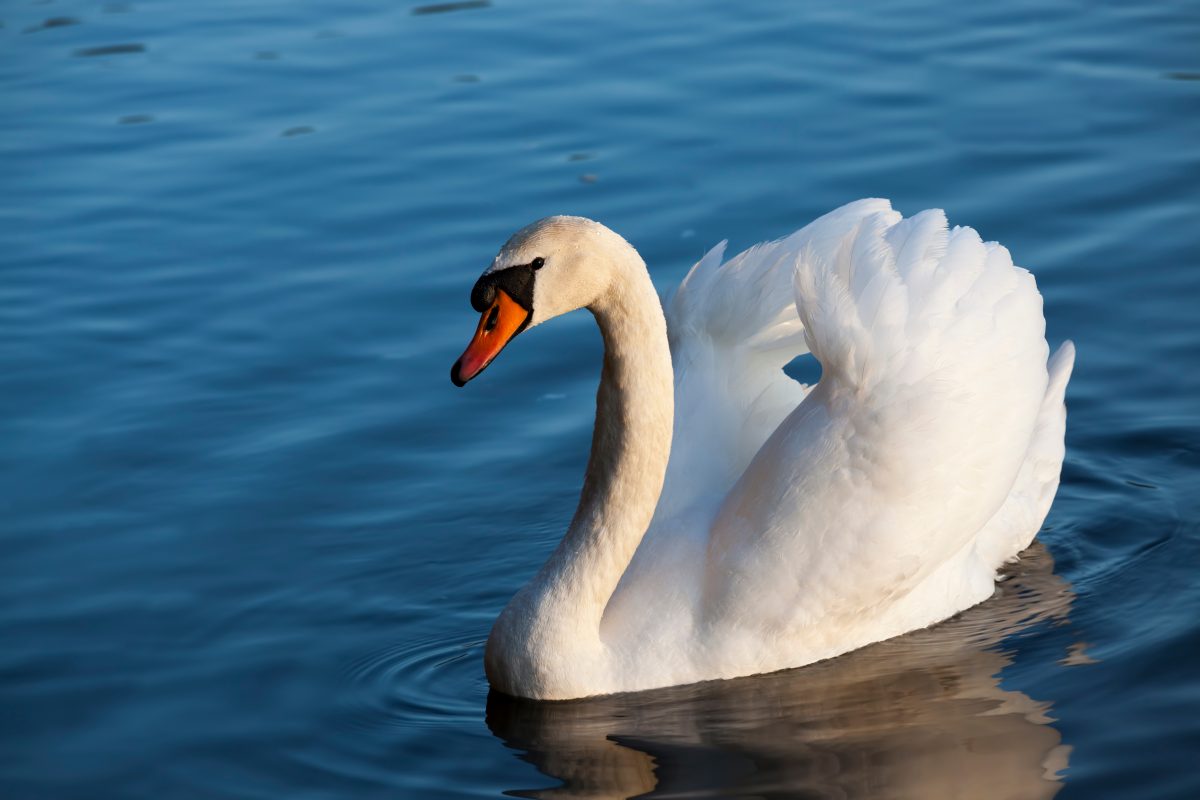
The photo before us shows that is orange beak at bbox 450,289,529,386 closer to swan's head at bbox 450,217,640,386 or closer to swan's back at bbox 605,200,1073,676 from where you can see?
swan's head at bbox 450,217,640,386

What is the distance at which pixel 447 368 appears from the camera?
29.1 feet

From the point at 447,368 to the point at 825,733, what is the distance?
143 inches

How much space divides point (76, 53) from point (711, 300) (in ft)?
28.8

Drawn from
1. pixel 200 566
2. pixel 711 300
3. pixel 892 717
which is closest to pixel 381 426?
pixel 200 566

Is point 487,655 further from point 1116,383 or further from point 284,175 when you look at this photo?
point 284,175

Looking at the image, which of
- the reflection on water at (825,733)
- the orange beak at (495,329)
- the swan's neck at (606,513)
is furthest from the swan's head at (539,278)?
the reflection on water at (825,733)

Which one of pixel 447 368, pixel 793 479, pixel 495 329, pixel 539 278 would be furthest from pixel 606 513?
pixel 447 368

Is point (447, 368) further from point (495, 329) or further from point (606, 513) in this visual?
point (495, 329)

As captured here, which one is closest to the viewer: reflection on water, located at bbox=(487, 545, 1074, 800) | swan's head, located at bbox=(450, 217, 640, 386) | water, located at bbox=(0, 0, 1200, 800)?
reflection on water, located at bbox=(487, 545, 1074, 800)

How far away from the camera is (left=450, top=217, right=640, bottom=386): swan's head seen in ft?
18.4

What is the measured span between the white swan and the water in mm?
165

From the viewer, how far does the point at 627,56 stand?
12891mm

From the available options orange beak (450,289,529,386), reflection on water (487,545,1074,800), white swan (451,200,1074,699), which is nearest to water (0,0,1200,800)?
reflection on water (487,545,1074,800)

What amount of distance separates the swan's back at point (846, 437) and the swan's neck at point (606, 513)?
19cm
